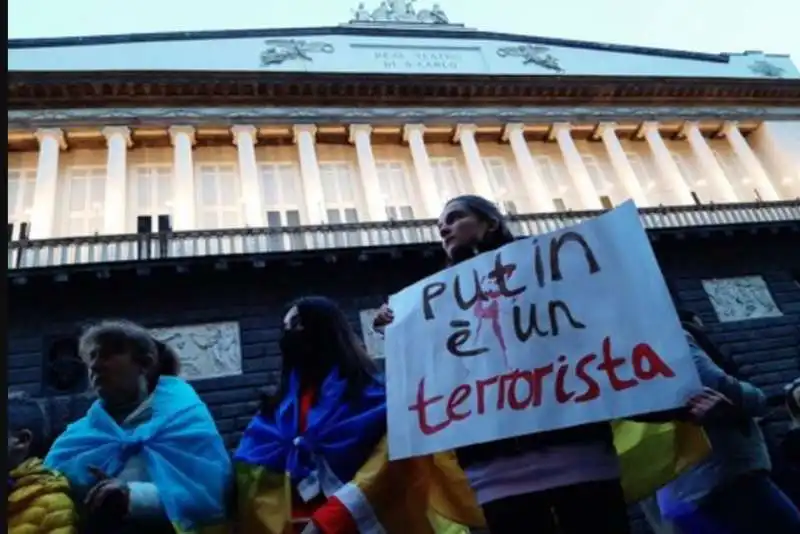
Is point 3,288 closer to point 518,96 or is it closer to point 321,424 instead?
point 321,424

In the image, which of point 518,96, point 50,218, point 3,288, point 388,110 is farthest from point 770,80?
point 3,288

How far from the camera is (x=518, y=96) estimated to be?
20594 mm

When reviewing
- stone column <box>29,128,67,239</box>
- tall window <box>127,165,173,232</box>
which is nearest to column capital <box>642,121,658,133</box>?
tall window <box>127,165,173,232</box>

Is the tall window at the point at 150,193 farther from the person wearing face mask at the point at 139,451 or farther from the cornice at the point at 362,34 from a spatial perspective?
the person wearing face mask at the point at 139,451

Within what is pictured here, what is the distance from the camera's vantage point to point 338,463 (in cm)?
295

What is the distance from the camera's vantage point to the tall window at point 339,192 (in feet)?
56.4

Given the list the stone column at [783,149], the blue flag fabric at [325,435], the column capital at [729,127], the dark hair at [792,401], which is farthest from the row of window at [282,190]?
the blue flag fabric at [325,435]

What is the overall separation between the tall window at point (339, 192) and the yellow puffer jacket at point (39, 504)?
46.0 ft

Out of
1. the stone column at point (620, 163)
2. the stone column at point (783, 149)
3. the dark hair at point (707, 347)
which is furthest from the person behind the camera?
the stone column at point (783, 149)

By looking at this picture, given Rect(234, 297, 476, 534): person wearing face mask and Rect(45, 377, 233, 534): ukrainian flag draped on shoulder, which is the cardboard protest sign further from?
Rect(45, 377, 233, 534): ukrainian flag draped on shoulder

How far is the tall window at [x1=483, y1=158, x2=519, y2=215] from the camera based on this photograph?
60.7ft

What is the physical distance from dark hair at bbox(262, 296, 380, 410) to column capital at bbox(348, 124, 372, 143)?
16074 millimetres

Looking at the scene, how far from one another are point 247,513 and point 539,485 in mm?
1354

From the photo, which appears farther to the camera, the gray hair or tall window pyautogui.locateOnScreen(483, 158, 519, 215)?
tall window pyautogui.locateOnScreen(483, 158, 519, 215)
